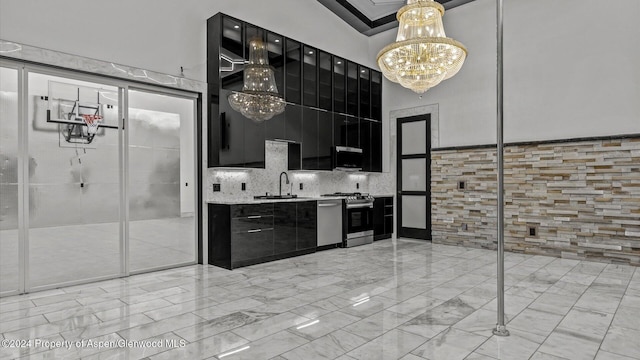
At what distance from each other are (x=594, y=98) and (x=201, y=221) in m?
6.32

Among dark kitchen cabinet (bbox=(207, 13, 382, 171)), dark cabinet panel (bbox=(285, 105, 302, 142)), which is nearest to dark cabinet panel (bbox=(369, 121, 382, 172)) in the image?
dark kitchen cabinet (bbox=(207, 13, 382, 171))

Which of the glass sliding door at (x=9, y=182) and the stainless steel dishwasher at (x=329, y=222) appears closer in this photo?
the glass sliding door at (x=9, y=182)

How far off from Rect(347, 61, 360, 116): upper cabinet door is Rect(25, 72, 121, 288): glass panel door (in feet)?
13.9

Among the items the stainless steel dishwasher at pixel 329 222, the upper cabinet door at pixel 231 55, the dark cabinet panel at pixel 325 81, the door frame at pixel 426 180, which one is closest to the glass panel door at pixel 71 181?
the upper cabinet door at pixel 231 55

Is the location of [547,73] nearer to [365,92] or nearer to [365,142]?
[365,92]

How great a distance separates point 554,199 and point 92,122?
687cm

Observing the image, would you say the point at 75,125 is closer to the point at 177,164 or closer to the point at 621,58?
the point at 177,164

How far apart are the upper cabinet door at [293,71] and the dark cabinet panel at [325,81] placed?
1.73ft

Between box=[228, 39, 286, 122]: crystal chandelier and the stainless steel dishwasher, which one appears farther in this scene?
the stainless steel dishwasher

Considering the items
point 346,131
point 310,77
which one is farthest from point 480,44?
point 310,77

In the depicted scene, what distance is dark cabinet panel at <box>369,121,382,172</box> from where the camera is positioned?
25.7ft

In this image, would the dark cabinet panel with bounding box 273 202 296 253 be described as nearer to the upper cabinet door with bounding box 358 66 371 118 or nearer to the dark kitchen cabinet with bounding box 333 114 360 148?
the dark kitchen cabinet with bounding box 333 114 360 148

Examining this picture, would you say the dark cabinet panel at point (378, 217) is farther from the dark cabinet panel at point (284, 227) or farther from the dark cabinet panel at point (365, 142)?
the dark cabinet panel at point (284, 227)

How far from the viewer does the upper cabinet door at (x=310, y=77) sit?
21.0 feet
